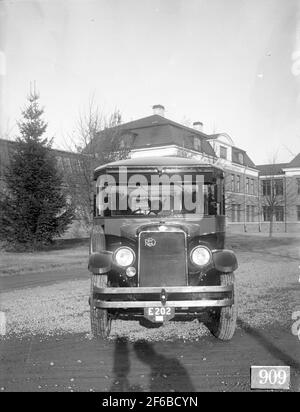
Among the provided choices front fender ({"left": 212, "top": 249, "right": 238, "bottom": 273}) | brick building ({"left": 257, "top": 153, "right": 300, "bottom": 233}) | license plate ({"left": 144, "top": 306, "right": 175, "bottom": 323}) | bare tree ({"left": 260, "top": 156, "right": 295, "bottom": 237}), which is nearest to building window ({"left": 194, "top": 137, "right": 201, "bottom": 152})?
brick building ({"left": 257, "top": 153, "right": 300, "bottom": 233})

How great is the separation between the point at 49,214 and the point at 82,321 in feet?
7.52

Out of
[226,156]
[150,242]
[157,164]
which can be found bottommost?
[150,242]

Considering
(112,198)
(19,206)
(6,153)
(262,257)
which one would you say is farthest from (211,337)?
(262,257)

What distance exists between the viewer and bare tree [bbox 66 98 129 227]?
6.10 m

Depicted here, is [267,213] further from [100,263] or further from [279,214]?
[100,263]

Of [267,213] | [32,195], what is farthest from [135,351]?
[267,213]

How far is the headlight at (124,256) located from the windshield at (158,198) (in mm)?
606

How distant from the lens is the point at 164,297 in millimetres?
3607

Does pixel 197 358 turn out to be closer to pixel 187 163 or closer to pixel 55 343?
pixel 55 343

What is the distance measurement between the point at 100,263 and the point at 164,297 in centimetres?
69

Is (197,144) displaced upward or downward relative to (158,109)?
upward

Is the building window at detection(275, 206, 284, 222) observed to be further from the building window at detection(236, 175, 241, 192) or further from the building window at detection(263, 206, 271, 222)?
the building window at detection(236, 175, 241, 192)

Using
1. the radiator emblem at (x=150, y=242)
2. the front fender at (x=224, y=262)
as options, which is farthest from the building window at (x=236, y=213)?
the radiator emblem at (x=150, y=242)
